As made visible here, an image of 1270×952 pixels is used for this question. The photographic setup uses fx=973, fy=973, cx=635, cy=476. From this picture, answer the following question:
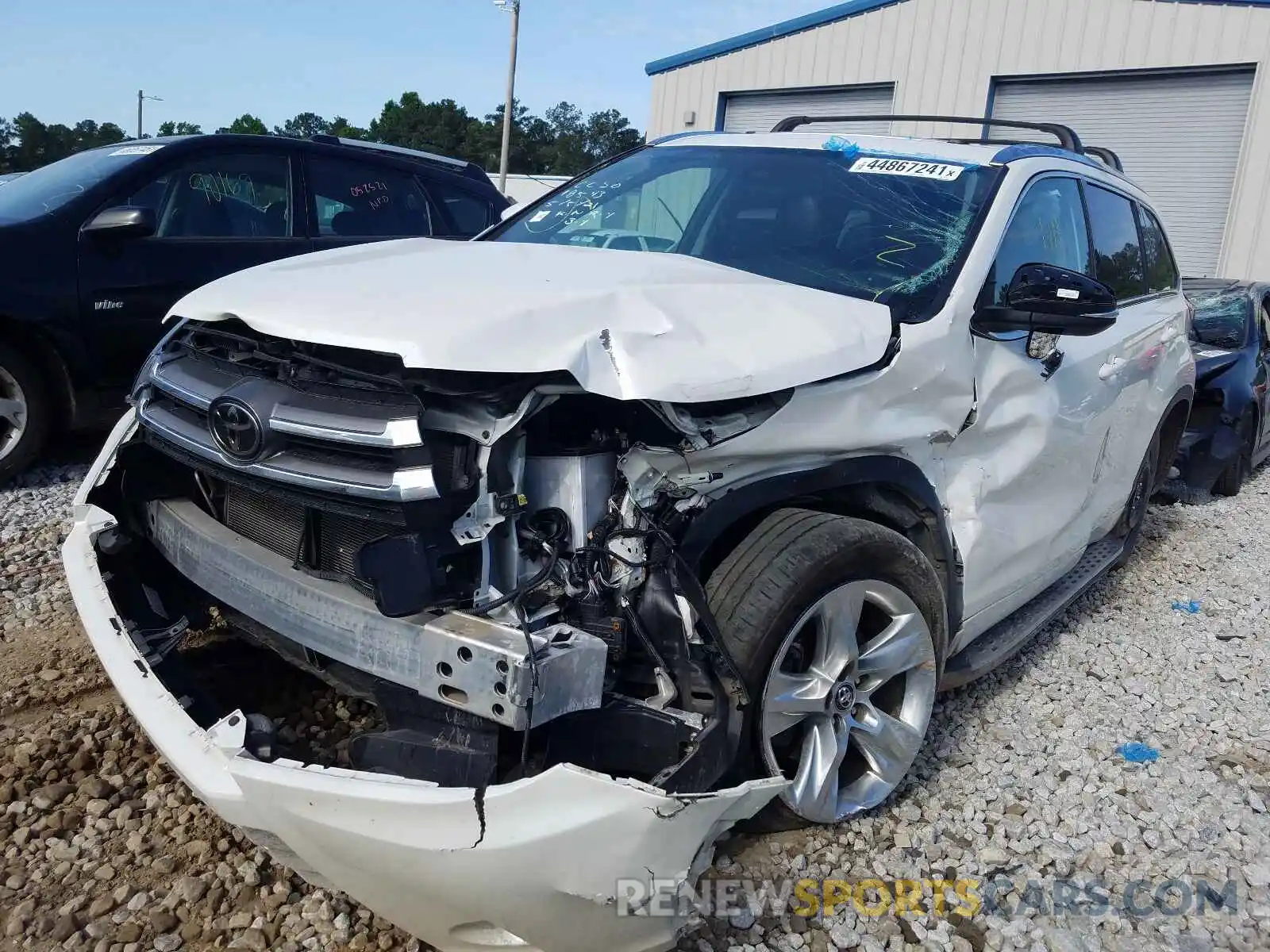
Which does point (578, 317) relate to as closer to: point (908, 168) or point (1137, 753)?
point (908, 168)

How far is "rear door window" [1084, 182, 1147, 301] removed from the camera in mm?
3855

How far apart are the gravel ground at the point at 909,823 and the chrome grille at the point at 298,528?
1.43 ft

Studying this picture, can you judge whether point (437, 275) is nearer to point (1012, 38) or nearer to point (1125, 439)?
point (1125, 439)

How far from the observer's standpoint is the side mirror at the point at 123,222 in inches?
190

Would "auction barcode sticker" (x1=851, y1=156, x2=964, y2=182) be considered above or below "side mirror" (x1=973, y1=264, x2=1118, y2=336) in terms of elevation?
above

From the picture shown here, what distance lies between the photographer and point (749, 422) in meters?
2.15

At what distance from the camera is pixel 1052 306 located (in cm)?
271

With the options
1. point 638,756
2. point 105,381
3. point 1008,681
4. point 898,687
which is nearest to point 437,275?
point 638,756

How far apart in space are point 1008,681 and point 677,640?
2210 mm

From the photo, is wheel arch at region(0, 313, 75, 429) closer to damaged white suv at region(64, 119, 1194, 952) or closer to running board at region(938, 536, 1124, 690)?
damaged white suv at region(64, 119, 1194, 952)

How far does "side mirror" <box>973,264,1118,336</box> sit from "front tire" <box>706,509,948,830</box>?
0.76 meters

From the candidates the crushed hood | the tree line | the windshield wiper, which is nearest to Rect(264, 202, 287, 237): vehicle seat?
the windshield wiper

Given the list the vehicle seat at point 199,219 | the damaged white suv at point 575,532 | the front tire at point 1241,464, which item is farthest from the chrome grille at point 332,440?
the front tire at point 1241,464

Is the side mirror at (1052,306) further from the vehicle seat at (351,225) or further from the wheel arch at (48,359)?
the wheel arch at (48,359)
